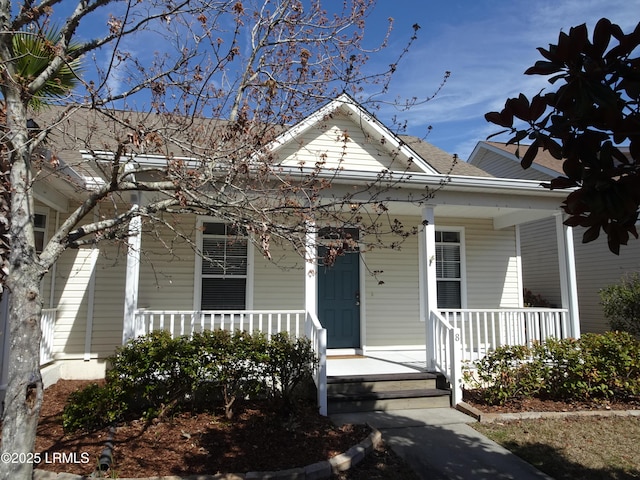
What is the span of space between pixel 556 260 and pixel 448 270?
19.4 ft

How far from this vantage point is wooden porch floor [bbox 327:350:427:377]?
7.02 metres

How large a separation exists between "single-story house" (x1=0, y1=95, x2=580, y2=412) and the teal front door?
2 cm

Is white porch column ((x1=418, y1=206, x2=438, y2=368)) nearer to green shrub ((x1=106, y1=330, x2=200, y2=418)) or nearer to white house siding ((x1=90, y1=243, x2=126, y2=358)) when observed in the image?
green shrub ((x1=106, y1=330, x2=200, y2=418))

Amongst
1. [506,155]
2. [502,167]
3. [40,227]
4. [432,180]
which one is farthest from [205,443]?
[502,167]

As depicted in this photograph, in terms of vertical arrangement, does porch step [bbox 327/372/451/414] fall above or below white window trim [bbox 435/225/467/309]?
below

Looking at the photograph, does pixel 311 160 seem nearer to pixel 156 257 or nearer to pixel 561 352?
pixel 156 257

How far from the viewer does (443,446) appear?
491 cm

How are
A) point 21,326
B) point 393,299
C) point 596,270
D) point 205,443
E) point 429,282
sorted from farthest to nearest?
point 596,270 < point 393,299 < point 429,282 < point 205,443 < point 21,326

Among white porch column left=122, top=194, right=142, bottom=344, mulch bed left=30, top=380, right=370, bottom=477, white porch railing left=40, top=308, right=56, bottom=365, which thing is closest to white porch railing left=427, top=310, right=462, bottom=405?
mulch bed left=30, top=380, right=370, bottom=477

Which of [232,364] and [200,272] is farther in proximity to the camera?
[200,272]

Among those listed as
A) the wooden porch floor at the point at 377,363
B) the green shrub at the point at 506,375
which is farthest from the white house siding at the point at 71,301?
the green shrub at the point at 506,375

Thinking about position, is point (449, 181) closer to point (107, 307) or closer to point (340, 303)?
point (340, 303)

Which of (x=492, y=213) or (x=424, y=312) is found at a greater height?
(x=492, y=213)

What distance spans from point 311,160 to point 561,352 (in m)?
5.65
